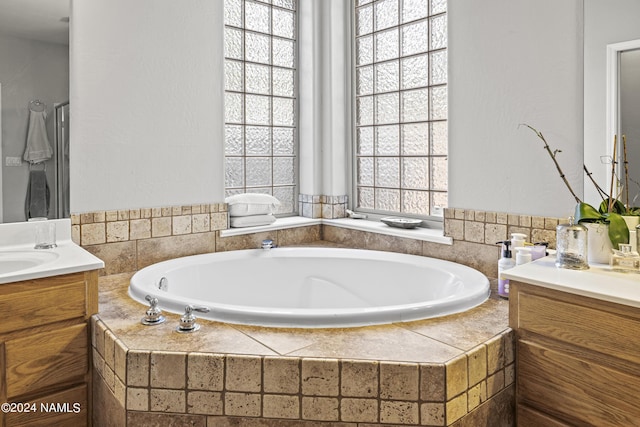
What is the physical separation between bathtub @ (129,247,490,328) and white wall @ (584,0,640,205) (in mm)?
625

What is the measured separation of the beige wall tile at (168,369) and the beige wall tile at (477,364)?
81 centimetres

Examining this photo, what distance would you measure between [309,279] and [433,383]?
4.81 feet

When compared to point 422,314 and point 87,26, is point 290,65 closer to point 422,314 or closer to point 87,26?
point 87,26

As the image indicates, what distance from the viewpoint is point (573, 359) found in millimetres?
1411

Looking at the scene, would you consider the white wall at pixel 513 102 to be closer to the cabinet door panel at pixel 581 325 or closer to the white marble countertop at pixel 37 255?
the cabinet door panel at pixel 581 325

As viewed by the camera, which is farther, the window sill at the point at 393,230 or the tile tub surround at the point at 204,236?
the window sill at the point at 393,230

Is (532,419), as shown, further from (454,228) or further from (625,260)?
(454,228)

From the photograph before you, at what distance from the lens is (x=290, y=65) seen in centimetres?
A: 331

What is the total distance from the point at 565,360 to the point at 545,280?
0.79 ft

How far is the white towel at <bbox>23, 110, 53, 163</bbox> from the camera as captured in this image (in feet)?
6.90

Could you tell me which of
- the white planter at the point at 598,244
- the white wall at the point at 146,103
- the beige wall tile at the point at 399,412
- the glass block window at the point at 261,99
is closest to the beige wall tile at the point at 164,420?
the beige wall tile at the point at 399,412

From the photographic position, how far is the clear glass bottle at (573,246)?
5.25ft

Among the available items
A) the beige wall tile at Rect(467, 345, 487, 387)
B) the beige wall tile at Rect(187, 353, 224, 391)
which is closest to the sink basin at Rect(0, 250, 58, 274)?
the beige wall tile at Rect(187, 353, 224, 391)

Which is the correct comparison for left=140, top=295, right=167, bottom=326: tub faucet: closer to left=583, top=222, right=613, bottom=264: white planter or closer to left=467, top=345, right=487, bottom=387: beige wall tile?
left=467, top=345, right=487, bottom=387: beige wall tile
